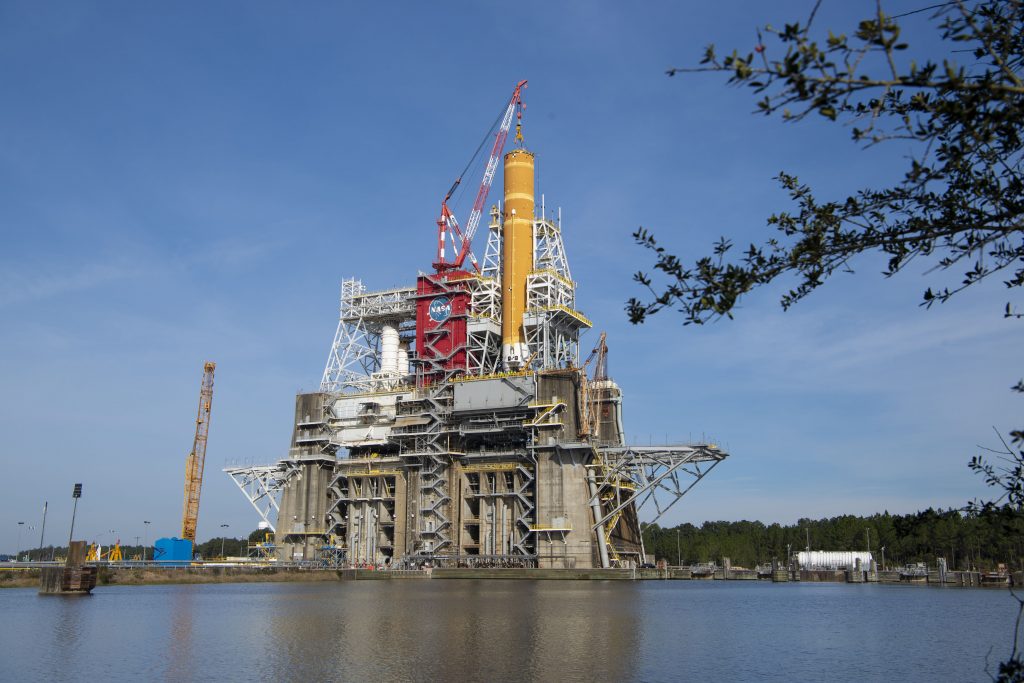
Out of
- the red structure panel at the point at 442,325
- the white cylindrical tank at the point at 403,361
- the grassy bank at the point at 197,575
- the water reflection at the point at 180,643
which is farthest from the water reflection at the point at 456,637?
the white cylindrical tank at the point at 403,361

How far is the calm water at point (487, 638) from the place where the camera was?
3709 centimetres

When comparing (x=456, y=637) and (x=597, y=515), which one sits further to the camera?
(x=597, y=515)

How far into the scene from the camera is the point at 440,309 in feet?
439

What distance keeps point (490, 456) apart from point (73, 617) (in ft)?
219

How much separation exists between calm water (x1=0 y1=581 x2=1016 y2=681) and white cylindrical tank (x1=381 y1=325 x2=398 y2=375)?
203 feet

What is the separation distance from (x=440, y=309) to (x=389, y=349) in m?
13.3

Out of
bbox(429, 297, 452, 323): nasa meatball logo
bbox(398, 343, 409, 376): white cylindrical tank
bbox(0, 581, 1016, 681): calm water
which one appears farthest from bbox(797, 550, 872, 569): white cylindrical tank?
bbox(0, 581, 1016, 681): calm water

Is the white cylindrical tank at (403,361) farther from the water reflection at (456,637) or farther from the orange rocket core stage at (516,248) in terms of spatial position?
the water reflection at (456,637)

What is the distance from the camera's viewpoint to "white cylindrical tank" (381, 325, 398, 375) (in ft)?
462

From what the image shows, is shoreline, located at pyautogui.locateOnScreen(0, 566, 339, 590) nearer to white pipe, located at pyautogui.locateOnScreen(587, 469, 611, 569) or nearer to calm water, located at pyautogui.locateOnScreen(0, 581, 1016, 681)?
calm water, located at pyautogui.locateOnScreen(0, 581, 1016, 681)

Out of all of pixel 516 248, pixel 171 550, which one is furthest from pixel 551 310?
pixel 171 550

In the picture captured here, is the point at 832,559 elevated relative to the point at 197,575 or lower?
elevated

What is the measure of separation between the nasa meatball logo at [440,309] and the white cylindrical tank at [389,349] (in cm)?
1056

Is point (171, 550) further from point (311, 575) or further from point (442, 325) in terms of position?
point (442, 325)
